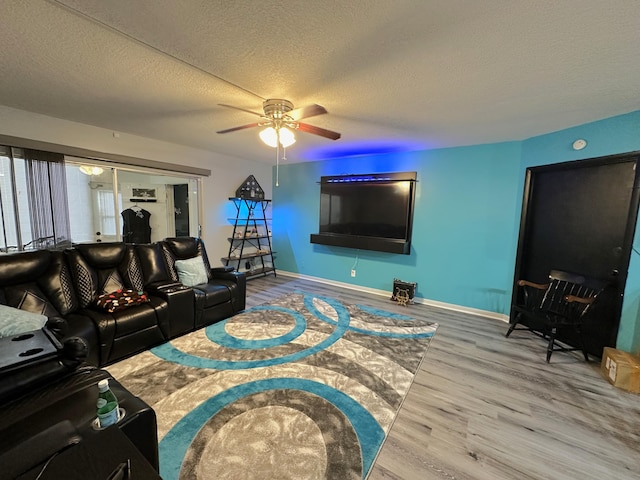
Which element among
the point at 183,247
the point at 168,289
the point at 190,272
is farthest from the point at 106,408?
the point at 183,247

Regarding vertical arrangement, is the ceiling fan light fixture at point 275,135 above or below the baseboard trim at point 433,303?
above

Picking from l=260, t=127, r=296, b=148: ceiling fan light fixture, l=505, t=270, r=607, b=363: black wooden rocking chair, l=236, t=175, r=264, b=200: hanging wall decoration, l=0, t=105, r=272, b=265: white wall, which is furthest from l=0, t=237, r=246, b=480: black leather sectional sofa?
l=505, t=270, r=607, b=363: black wooden rocking chair

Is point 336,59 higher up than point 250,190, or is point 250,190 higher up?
point 336,59

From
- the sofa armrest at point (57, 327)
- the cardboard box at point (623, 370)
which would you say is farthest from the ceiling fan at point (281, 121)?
the cardboard box at point (623, 370)

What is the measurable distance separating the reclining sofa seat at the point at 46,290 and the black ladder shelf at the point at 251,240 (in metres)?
2.65

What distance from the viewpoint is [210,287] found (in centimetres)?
328

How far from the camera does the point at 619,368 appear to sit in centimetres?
224

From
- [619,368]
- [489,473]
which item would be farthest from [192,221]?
[619,368]

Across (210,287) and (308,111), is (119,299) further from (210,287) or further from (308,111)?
(308,111)

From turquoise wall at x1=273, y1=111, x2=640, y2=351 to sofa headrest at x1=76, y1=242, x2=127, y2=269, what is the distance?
11.2ft

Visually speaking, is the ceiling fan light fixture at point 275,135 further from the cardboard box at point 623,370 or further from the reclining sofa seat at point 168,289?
the cardboard box at point 623,370

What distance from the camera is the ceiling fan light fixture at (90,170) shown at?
11.5 ft

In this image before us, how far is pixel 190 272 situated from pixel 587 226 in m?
4.59

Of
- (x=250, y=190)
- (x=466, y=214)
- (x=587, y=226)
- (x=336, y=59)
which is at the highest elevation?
(x=336, y=59)
